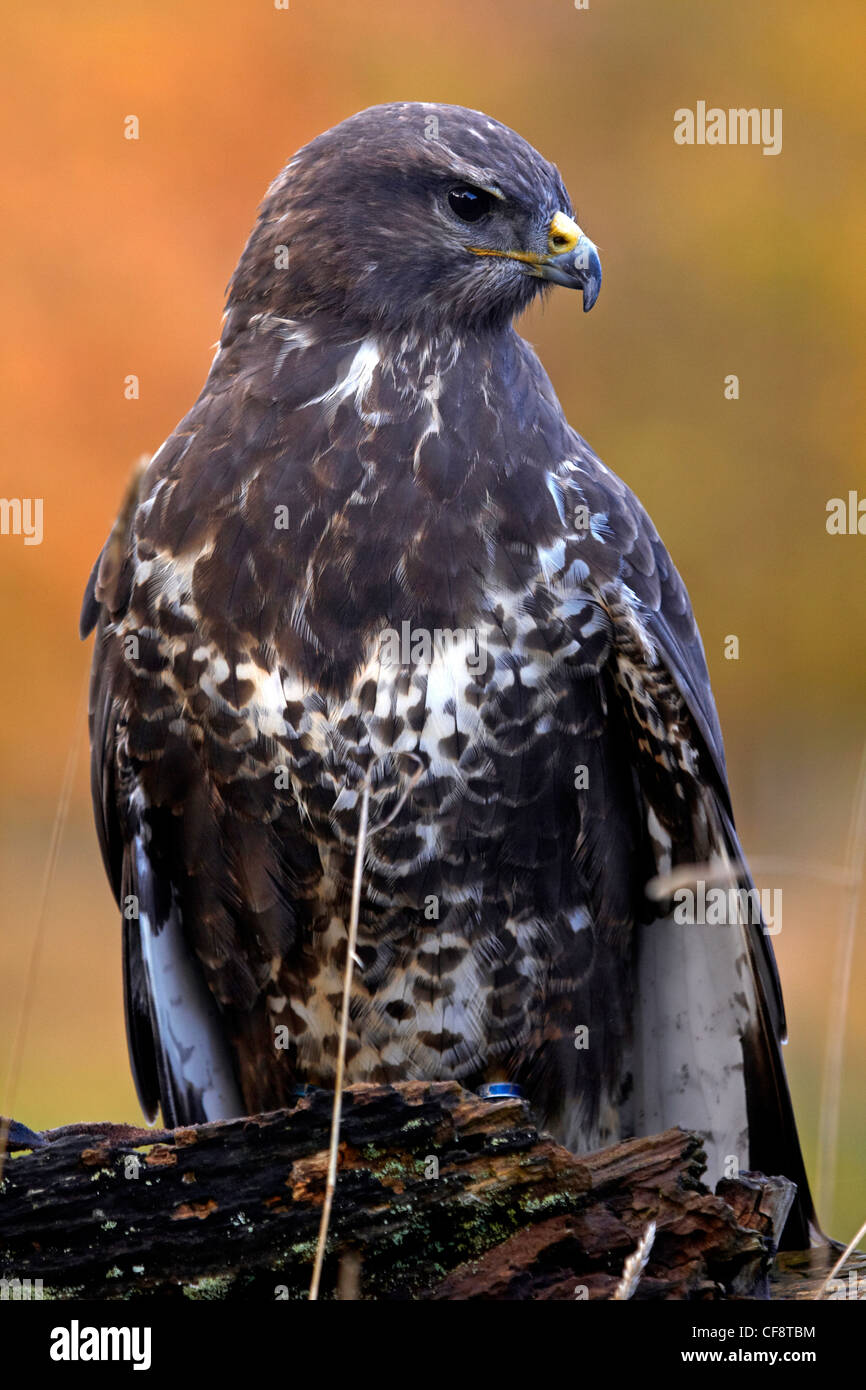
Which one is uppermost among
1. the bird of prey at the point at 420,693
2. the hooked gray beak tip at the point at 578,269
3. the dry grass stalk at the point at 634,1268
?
the hooked gray beak tip at the point at 578,269

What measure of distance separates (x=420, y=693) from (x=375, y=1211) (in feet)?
3.84

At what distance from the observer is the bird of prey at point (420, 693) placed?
3758 millimetres

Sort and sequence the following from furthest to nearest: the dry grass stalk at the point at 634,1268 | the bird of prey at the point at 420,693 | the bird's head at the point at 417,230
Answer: the bird's head at the point at 417,230 → the bird of prey at the point at 420,693 → the dry grass stalk at the point at 634,1268

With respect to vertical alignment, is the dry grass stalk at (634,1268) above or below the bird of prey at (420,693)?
below

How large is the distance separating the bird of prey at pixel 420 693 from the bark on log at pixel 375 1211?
77 cm

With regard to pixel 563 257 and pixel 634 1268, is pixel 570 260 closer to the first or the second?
pixel 563 257

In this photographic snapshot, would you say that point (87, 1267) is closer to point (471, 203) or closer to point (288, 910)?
point (288, 910)

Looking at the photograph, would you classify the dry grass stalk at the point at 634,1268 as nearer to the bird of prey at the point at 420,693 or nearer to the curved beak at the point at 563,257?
the bird of prey at the point at 420,693

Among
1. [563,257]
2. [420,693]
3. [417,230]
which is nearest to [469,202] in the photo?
[417,230]

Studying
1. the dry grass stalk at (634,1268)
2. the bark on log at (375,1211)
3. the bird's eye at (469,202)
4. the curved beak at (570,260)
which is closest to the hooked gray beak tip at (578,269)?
the curved beak at (570,260)

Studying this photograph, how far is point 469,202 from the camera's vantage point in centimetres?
395

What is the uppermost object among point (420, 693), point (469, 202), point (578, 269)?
point (469, 202)

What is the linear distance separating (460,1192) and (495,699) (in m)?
1.15
